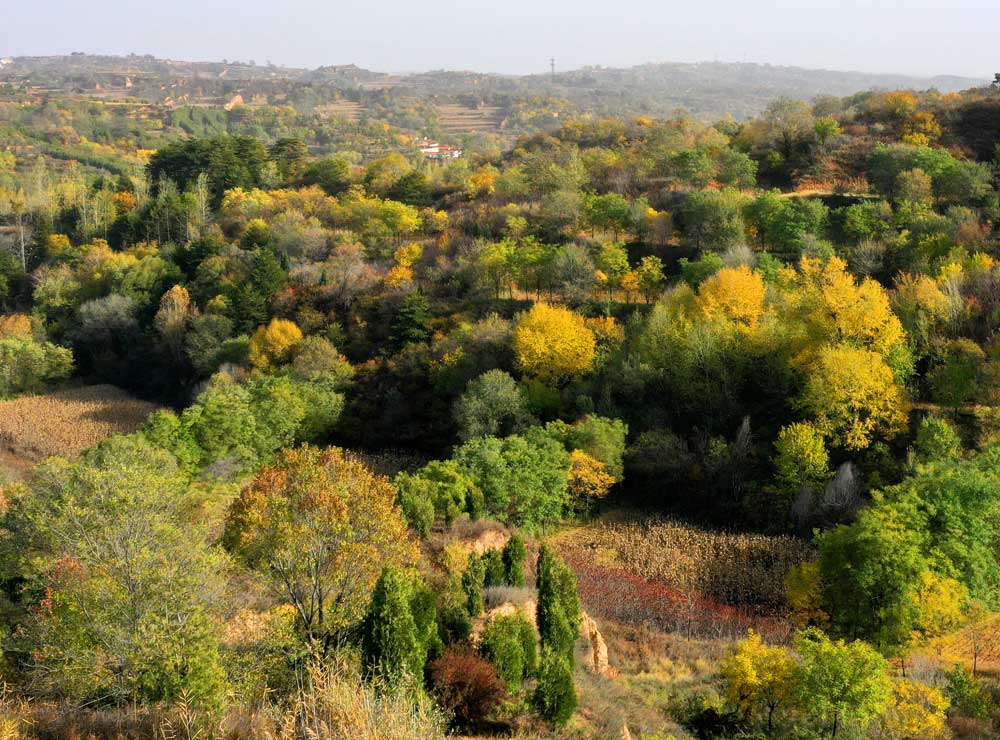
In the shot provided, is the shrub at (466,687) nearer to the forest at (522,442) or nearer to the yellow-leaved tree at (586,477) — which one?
the forest at (522,442)

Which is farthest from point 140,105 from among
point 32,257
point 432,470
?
point 432,470

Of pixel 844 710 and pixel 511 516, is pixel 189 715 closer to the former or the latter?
pixel 844 710

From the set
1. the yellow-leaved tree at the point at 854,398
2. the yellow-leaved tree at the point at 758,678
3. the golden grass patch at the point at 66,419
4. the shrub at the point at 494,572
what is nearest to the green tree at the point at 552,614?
the shrub at the point at 494,572

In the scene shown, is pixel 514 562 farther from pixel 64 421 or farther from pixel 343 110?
pixel 343 110

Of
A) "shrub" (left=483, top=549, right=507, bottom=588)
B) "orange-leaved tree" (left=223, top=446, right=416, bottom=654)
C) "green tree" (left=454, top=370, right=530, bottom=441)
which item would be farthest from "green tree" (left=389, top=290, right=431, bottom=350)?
"orange-leaved tree" (left=223, top=446, right=416, bottom=654)

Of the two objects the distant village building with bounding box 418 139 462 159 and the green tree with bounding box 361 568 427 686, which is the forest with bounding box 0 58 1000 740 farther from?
the distant village building with bounding box 418 139 462 159

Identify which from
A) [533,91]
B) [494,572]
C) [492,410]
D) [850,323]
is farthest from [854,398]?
[533,91]
